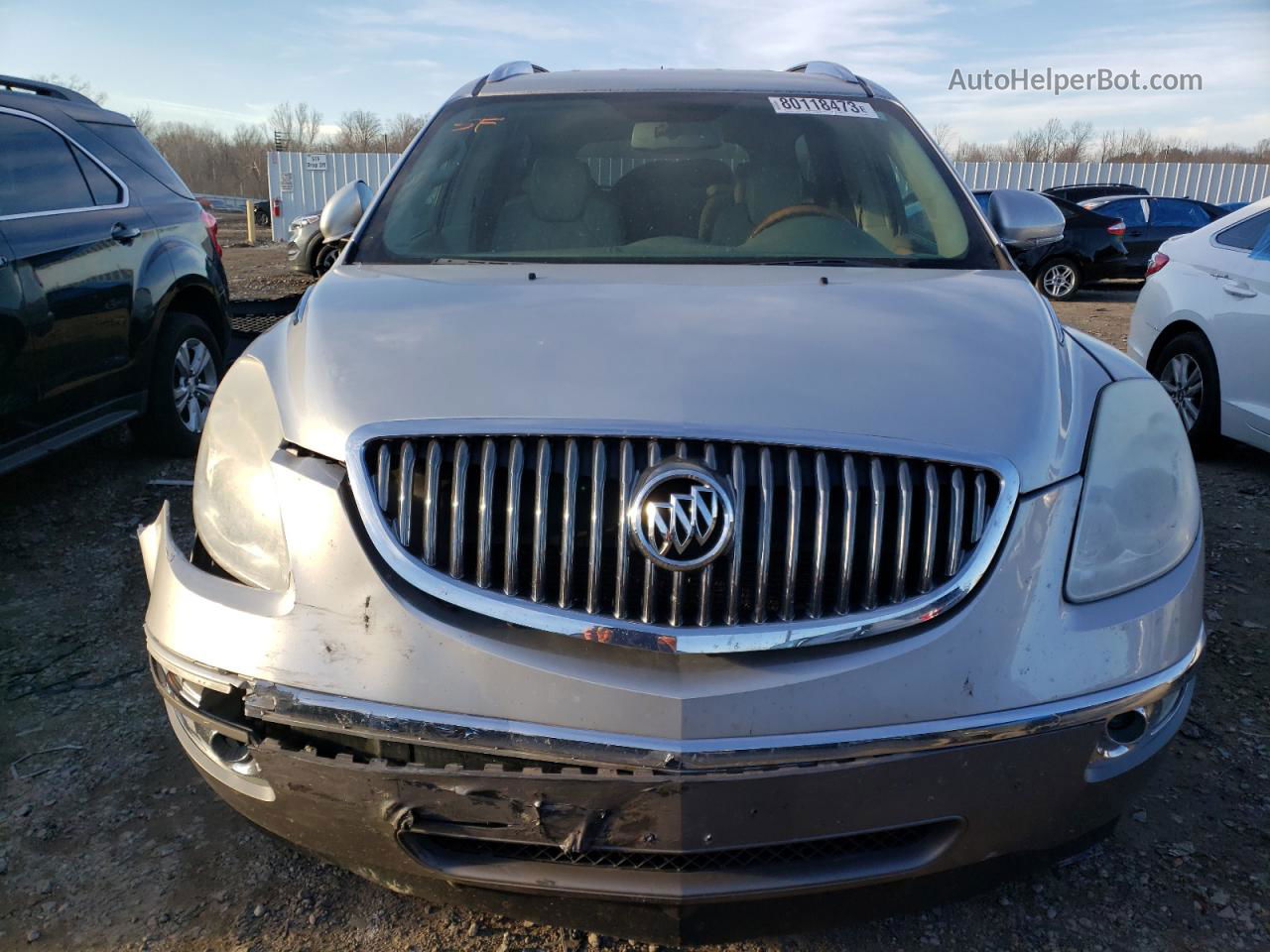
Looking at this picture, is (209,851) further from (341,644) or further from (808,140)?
(808,140)

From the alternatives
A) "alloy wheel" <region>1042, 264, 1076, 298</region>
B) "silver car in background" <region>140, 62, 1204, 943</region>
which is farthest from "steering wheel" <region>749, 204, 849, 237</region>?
"alloy wheel" <region>1042, 264, 1076, 298</region>

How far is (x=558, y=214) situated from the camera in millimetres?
2801

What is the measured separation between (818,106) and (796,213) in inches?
19.0

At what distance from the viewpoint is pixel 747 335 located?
6.20ft

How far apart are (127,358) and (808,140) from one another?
3341mm

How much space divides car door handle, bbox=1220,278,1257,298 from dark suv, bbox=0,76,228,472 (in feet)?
17.5

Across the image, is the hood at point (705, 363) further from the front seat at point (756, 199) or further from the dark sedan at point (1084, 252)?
the dark sedan at point (1084, 252)

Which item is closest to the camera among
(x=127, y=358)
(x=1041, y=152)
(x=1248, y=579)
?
(x=1248, y=579)

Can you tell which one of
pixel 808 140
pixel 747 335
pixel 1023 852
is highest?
pixel 808 140

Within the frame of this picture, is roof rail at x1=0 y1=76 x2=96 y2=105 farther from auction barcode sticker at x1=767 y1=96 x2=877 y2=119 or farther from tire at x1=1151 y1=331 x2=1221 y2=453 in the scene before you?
tire at x1=1151 y1=331 x2=1221 y2=453

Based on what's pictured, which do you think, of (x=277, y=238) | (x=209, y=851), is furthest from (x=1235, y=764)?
(x=277, y=238)

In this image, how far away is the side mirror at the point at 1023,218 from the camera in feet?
9.73

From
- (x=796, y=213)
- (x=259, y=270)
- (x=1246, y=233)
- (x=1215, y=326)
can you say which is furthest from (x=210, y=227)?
(x=259, y=270)

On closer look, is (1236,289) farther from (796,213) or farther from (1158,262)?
(796,213)
